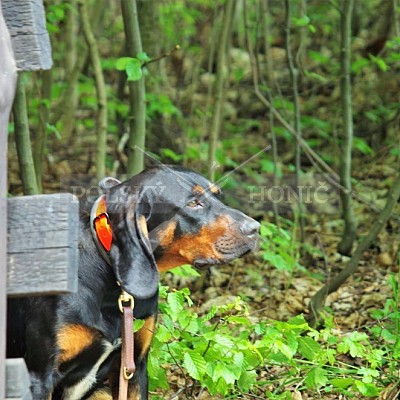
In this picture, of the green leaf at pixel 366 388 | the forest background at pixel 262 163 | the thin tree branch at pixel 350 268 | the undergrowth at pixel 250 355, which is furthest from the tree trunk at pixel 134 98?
the green leaf at pixel 366 388

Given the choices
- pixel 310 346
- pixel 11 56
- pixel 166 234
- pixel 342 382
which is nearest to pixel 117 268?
pixel 166 234

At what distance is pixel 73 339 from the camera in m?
3.70

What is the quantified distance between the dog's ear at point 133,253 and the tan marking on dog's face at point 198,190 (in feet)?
1.11

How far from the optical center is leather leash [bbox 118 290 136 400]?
12.1 ft

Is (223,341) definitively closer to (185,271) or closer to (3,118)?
(185,271)

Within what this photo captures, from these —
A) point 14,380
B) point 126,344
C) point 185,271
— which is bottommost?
point 185,271

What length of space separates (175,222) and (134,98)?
6.88 ft

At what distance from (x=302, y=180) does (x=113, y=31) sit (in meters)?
3.44

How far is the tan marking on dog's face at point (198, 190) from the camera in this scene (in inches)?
161

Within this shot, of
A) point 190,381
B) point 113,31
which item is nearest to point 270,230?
point 190,381

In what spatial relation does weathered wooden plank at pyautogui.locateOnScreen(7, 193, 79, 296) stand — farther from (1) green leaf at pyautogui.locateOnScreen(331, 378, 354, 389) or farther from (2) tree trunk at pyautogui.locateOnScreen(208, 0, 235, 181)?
(2) tree trunk at pyautogui.locateOnScreen(208, 0, 235, 181)

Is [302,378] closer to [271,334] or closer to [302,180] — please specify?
[271,334]

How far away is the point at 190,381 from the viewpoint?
197 inches

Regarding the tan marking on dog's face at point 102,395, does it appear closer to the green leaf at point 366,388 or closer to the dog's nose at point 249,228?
the dog's nose at point 249,228
